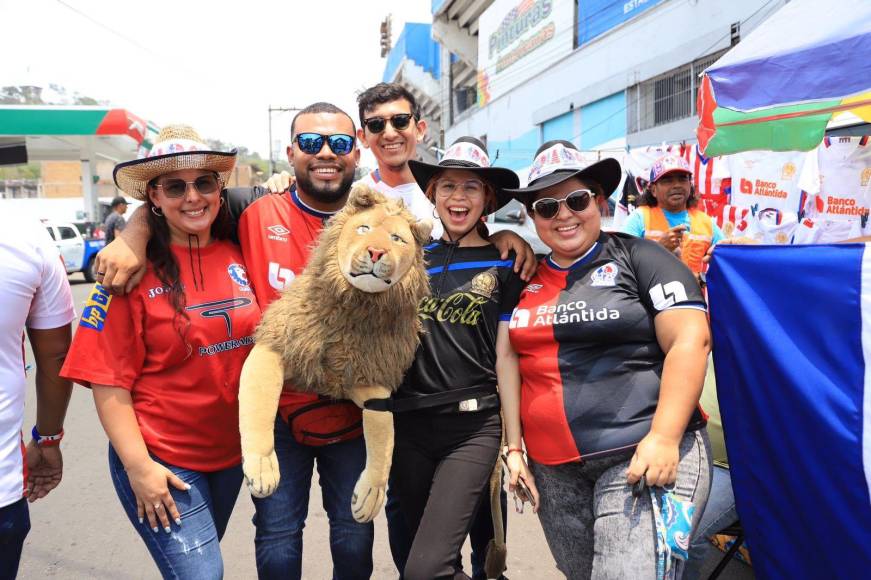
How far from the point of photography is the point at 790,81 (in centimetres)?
330

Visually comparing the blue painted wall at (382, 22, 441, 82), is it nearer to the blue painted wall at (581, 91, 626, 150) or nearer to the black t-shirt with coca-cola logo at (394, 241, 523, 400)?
the blue painted wall at (581, 91, 626, 150)

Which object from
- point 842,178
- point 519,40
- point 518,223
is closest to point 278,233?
point 842,178

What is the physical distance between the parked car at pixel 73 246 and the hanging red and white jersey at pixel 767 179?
16266 mm

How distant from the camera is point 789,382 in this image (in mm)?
2250

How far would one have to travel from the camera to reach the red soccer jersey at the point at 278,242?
269cm

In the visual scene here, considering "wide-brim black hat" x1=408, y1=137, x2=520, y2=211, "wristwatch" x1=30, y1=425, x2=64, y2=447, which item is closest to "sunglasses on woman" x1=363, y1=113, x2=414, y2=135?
"wide-brim black hat" x1=408, y1=137, x2=520, y2=211

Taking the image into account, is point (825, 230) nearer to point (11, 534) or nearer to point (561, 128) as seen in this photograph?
point (11, 534)

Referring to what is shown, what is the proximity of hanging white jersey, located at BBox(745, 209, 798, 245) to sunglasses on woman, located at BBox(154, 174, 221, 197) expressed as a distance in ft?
19.2

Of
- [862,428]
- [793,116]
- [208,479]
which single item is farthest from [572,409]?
[793,116]

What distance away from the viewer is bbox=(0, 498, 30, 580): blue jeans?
2.08 metres

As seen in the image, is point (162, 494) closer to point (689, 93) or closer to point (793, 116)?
point (793, 116)

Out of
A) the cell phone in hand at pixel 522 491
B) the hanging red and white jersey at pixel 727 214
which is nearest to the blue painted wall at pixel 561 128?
the hanging red and white jersey at pixel 727 214

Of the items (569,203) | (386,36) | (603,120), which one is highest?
(386,36)

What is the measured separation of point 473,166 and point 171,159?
1.26 m
